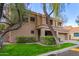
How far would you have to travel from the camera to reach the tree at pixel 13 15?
185 inches

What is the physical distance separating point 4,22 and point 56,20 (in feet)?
2.19

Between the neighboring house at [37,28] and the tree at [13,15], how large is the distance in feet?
0.18

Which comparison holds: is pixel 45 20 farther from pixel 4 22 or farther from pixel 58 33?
pixel 4 22

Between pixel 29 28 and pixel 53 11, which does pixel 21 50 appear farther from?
pixel 53 11

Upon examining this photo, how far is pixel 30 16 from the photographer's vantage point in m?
4.72

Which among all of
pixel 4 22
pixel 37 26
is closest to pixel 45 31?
pixel 37 26

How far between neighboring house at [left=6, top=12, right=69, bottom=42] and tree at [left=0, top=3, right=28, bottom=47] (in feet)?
0.18

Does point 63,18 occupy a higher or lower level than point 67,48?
higher

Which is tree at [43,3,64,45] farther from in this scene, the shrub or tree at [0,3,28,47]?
tree at [0,3,28,47]

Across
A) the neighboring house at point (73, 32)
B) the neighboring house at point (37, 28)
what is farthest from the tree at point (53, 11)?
the neighboring house at point (73, 32)

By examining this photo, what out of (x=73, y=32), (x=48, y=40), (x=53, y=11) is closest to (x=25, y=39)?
(x=48, y=40)

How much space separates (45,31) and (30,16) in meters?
0.28

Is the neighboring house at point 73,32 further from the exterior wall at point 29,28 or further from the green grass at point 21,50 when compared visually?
the green grass at point 21,50

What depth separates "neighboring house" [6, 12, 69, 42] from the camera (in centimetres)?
468
